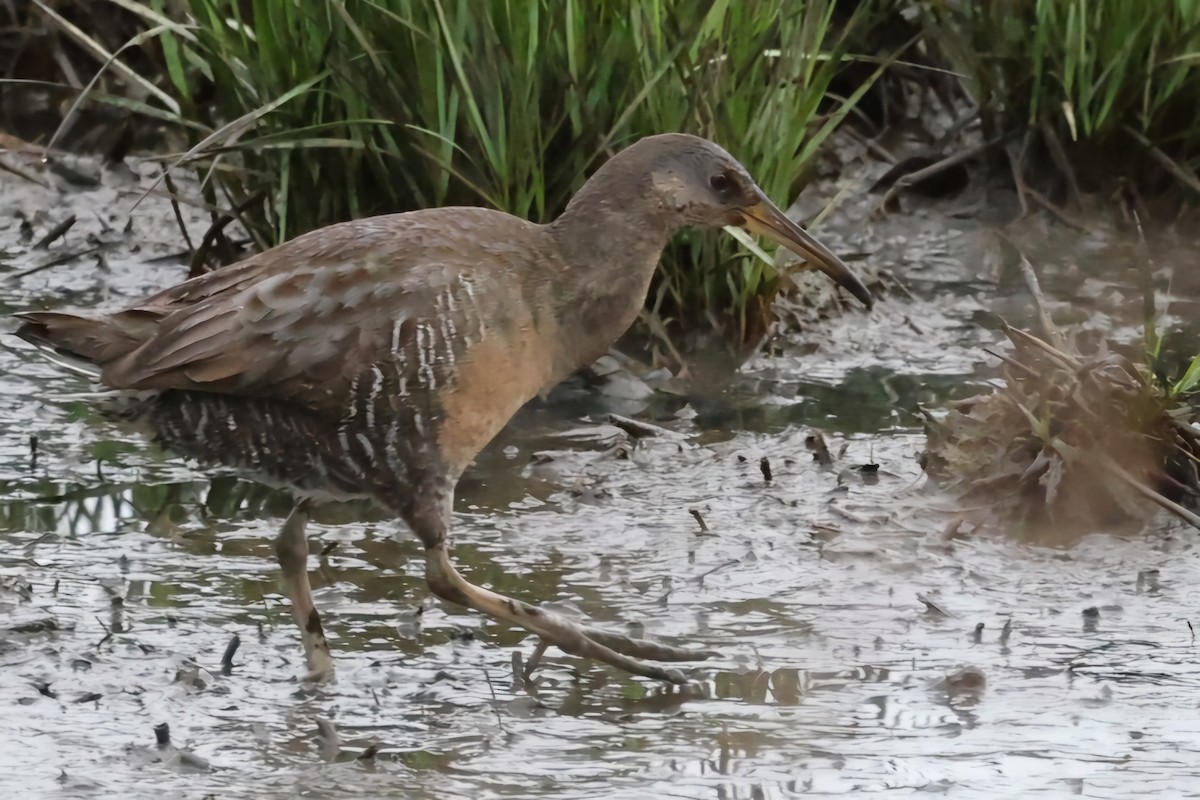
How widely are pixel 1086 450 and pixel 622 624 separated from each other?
3.98 feet

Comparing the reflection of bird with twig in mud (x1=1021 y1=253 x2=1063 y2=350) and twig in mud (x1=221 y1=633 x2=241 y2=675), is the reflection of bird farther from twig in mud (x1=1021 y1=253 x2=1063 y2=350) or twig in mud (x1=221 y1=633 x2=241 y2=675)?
twig in mud (x1=1021 y1=253 x2=1063 y2=350)

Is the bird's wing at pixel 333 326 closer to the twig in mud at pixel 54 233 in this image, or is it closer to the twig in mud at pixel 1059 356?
→ the twig in mud at pixel 1059 356

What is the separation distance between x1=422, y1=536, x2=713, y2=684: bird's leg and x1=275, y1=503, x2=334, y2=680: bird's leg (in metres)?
0.25

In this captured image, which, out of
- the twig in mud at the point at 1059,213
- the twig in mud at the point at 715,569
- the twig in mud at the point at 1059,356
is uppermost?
the twig in mud at the point at 1059,213

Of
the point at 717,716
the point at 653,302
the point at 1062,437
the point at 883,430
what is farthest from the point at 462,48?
the point at 717,716

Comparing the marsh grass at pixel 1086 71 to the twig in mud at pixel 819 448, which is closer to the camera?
the twig in mud at pixel 819 448

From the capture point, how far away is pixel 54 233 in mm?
6465

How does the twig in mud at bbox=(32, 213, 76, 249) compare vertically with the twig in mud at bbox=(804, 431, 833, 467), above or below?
above

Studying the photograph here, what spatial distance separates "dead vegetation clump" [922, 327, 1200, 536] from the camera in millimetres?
4426

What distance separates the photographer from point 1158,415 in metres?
4.43

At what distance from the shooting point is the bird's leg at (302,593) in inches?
147

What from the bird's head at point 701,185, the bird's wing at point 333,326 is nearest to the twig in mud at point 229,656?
the bird's wing at point 333,326

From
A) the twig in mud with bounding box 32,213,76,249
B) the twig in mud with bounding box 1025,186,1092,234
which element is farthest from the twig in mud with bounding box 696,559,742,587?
the twig in mud with bounding box 32,213,76,249

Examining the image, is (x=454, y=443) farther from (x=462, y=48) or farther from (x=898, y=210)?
(x=898, y=210)
